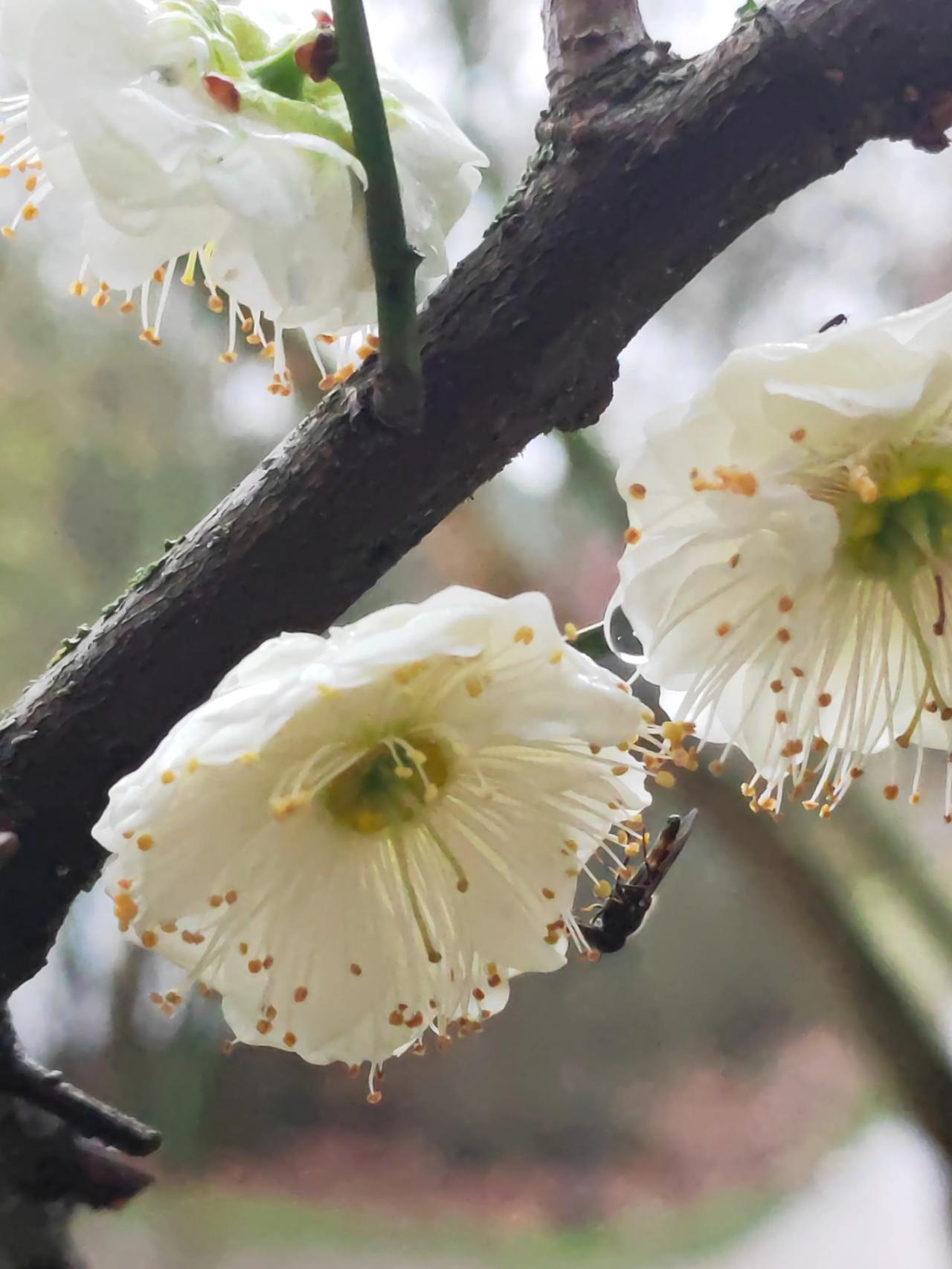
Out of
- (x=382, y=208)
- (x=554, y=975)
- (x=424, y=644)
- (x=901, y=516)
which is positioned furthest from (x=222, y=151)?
(x=554, y=975)

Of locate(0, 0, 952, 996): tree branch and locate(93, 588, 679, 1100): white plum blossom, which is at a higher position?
locate(0, 0, 952, 996): tree branch

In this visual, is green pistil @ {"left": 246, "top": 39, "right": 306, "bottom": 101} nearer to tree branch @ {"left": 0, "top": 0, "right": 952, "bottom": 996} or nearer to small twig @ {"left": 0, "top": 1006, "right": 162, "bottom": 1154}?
tree branch @ {"left": 0, "top": 0, "right": 952, "bottom": 996}

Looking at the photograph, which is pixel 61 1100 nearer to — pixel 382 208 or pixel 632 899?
pixel 632 899

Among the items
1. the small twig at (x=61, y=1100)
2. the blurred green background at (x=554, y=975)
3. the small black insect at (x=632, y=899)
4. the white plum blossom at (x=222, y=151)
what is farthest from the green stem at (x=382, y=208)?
the blurred green background at (x=554, y=975)

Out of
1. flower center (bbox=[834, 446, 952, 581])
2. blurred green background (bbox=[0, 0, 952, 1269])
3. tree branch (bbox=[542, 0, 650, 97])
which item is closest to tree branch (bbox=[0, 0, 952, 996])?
tree branch (bbox=[542, 0, 650, 97])

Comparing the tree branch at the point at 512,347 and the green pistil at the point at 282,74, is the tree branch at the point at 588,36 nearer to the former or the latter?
the tree branch at the point at 512,347
